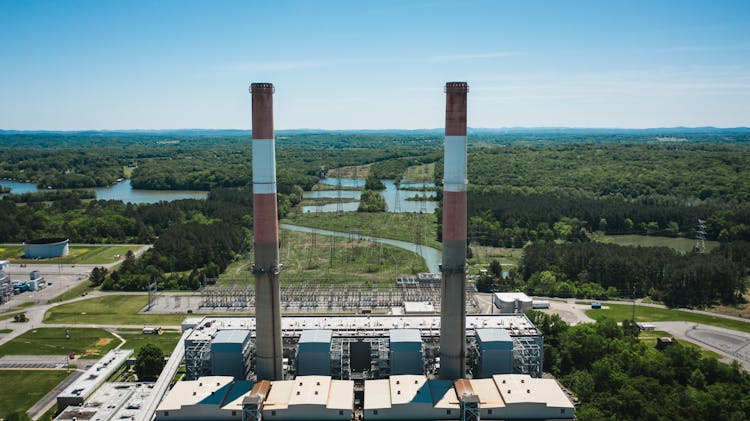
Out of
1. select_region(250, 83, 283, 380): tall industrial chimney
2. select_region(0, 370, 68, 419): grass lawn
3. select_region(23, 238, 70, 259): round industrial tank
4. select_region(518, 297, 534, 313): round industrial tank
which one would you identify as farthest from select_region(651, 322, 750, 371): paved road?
select_region(23, 238, 70, 259): round industrial tank

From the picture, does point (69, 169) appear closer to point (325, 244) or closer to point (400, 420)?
point (325, 244)

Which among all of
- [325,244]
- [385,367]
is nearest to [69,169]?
[325,244]

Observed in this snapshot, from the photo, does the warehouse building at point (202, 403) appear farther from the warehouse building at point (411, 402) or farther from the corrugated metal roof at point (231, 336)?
the warehouse building at point (411, 402)

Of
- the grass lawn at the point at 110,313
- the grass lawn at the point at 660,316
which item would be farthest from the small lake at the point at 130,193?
the grass lawn at the point at 660,316

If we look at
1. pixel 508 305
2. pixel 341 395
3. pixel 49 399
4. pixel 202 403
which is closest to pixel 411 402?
pixel 341 395

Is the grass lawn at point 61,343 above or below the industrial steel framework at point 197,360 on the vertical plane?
below

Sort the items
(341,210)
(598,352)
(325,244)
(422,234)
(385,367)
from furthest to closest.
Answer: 1. (341,210)
2. (422,234)
3. (325,244)
4. (598,352)
5. (385,367)

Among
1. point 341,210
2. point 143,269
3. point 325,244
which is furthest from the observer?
point 341,210
